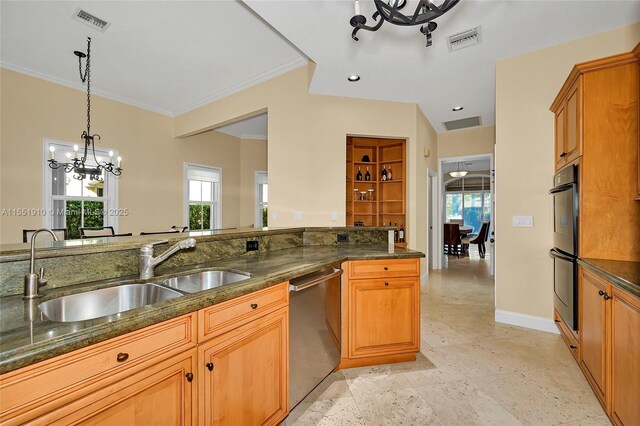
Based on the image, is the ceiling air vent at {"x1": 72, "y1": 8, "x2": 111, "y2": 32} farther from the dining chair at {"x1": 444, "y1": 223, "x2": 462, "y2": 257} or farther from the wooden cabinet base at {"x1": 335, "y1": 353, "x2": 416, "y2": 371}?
the dining chair at {"x1": 444, "y1": 223, "x2": 462, "y2": 257}

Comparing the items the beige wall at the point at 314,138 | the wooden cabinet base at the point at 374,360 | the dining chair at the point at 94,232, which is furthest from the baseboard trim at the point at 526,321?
the dining chair at the point at 94,232

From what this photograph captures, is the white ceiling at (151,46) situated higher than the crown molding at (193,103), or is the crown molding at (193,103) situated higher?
the white ceiling at (151,46)

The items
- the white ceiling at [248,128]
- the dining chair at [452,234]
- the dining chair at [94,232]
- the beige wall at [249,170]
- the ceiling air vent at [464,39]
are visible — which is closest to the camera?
the ceiling air vent at [464,39]

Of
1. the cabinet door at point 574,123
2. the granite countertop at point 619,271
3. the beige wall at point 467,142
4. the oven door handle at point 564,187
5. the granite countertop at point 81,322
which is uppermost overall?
the beige wall at point 467,142

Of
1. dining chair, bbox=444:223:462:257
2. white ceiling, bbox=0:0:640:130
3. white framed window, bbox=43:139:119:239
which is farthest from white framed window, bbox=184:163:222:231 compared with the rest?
dining chair, bbox=444:223:462:257

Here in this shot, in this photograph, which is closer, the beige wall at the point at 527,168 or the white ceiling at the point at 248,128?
the beige wall at the point at 527,168

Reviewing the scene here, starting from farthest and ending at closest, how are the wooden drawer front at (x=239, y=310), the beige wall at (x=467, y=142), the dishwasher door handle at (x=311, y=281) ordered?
1. the beige wall at (x=467, y=142)
2. the dishwasher door handle at (x=311, y=281)
3. the wooden drawer front at (x=239, y=310)

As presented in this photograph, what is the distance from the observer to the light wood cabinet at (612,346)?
1.31m

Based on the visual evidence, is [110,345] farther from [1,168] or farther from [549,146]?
[1,168]

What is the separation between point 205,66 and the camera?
3945mm

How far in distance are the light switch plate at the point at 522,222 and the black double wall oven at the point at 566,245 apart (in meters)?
0.34

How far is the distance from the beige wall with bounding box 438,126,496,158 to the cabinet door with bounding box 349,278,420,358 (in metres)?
4.33

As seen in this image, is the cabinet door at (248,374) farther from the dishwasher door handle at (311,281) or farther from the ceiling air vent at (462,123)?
the ceiling air vent at (462,123)

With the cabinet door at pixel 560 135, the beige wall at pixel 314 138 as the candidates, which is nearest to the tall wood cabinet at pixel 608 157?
the cabinet door at pixel 560 135
